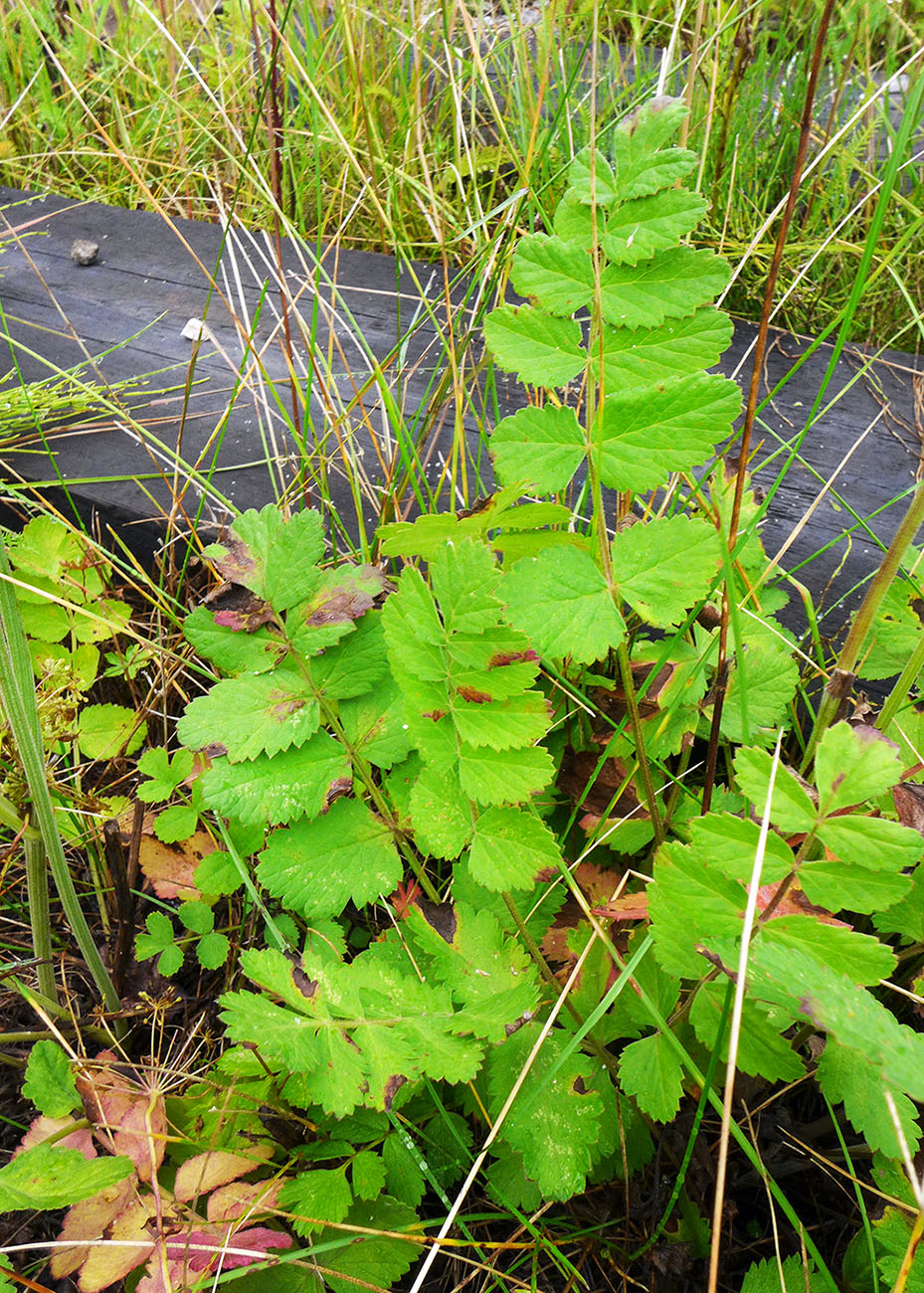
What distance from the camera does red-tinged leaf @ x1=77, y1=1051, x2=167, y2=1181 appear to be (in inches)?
36.8

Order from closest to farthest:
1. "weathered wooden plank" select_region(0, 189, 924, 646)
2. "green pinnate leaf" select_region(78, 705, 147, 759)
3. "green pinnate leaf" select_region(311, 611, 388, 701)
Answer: "green pinnate leaf" select_region(311, 611, 388, 701) < "green pinnate leaf" select_region(78, 705, 147, 759) < "weathered wooden plank" select_region(0, 189, 924, 646)

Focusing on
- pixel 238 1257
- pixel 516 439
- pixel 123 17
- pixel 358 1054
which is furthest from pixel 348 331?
pixel 123 17

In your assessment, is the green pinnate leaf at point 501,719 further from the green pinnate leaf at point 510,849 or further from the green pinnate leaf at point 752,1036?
the green pinnate leaf at point 752,1036

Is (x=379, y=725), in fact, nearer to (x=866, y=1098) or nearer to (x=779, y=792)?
(x=779, y=792)

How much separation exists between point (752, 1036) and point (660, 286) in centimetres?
72

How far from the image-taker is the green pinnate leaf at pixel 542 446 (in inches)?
32.5

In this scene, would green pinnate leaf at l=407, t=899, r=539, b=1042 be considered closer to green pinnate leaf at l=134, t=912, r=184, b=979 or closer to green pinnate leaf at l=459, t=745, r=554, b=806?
green pinnate leaf at l=459, t=745, r=554, b=806

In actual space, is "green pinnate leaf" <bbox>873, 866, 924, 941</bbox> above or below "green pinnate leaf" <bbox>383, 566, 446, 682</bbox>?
below

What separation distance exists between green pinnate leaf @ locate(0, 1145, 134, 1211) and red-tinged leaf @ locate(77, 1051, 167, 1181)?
0.23 feet

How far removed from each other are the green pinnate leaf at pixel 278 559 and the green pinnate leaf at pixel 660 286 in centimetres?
41

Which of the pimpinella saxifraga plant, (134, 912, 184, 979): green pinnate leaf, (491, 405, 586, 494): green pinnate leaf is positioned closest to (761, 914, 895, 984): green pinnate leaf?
the pimpinella saxifraga plant

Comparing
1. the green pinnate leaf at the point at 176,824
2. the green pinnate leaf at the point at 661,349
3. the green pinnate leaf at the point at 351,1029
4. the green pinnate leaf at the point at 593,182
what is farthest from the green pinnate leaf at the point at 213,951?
the green pinnate leaf at the point at 593,182

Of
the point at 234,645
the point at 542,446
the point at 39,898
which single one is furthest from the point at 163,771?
the point at 542,446

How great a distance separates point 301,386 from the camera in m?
1.91
